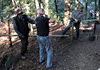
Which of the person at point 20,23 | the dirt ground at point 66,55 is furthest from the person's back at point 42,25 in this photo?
the dirt ground at point 66,55

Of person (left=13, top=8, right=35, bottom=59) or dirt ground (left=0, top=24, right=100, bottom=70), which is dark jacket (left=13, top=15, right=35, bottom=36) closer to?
person (left=13, top=8, right=35, bottom=59)

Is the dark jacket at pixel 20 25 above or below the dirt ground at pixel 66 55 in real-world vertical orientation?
above

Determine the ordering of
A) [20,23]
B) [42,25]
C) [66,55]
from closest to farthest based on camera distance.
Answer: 1. [42,25]
2. [20,23]
3. [66,55]

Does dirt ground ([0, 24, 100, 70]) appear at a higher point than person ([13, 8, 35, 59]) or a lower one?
lower

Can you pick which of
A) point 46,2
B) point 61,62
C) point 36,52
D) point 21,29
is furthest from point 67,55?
point 46,2

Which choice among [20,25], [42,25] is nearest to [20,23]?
[20,25]

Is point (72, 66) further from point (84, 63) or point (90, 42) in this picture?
point (90, 42)

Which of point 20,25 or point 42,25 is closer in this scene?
point 42,25

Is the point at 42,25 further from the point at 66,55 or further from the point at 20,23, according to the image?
the point at 66,55

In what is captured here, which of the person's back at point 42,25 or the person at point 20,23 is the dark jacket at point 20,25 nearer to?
the person at point 20,23

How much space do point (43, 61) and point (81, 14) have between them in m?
3.80

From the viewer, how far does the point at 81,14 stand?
18.4 feet

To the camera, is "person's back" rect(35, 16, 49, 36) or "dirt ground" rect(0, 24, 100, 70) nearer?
"person's back" rect(35, 16, 49, 36)

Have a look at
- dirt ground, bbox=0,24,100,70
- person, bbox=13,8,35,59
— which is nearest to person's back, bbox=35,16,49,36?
person, bbox=13,8,35,59
